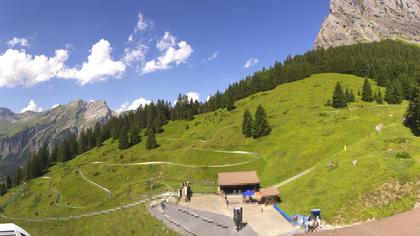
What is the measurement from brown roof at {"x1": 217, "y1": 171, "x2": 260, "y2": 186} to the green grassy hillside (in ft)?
14.0

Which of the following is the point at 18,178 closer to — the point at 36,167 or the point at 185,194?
the point at 36,167

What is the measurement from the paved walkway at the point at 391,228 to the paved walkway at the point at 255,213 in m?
13.4

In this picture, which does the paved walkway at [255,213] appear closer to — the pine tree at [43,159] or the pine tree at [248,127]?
the pine tree at [248,127]

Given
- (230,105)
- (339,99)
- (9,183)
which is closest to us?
(339,99)

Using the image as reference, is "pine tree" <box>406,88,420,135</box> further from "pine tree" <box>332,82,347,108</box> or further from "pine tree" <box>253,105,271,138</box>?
"pine tree" <box>332,82,347,108</box>

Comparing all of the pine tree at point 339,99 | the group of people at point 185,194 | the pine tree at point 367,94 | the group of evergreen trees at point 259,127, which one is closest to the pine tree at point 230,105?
the group of evergreen trees at point 259,127

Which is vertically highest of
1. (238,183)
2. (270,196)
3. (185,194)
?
(238,183)

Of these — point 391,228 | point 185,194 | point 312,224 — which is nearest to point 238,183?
point 185,194

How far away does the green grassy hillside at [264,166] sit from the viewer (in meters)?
51.9

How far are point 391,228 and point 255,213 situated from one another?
1063 inches

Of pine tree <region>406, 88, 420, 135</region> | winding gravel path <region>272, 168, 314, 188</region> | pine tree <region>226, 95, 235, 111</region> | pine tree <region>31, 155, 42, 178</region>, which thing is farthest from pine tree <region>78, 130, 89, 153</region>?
pine tree <region>406, 88, 420, 135</region>

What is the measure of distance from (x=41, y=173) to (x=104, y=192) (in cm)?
7379

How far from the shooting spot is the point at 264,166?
83.0 meters

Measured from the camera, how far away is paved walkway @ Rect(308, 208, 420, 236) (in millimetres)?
28800
